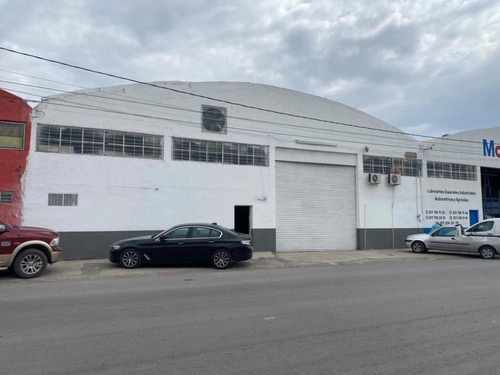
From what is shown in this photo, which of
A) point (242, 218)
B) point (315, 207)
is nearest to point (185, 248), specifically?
point (242, 218)

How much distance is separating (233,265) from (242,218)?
5111 mm

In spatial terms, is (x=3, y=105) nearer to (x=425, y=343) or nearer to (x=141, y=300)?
(x=141, y=300)

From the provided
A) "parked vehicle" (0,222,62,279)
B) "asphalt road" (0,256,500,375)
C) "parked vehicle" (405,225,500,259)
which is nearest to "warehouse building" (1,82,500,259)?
"parked vehicle" (405,225,500,259)

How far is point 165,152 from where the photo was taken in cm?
1655

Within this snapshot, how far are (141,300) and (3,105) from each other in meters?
10.7

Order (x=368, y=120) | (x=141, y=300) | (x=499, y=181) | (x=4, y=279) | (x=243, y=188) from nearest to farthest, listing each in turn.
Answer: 1. (x=141, y=300)
2. (x=4, y=279)
3. (x=243, y=188)
4. (x=368, y=120)
5. (x=499, y=181)

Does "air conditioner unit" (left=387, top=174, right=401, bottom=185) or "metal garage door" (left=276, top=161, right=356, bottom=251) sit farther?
"air conditioner unit" (left=387, top=174, right=401, bottom=185)

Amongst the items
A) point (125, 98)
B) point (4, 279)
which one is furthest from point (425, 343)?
point (125, 98)

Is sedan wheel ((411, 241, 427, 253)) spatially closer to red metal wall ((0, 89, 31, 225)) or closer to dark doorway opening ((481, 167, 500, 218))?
dark doorway opening ((481, 167, 500, 218))

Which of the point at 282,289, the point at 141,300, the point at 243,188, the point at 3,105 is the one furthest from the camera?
the point at 243,188

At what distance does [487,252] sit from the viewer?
16766mm

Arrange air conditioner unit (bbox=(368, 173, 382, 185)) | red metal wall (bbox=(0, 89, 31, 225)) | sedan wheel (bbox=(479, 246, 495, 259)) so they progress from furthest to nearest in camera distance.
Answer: air conditioner unit (bbox=(368, 173, 382, 185)) < sedan wheel (bbox=(479, 246, 495, 259)) < red metal wall (bbox=(0, 89, 31, 225))

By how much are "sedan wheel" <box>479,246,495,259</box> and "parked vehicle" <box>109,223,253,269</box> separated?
424 inches

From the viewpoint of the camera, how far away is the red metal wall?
14086 mm
